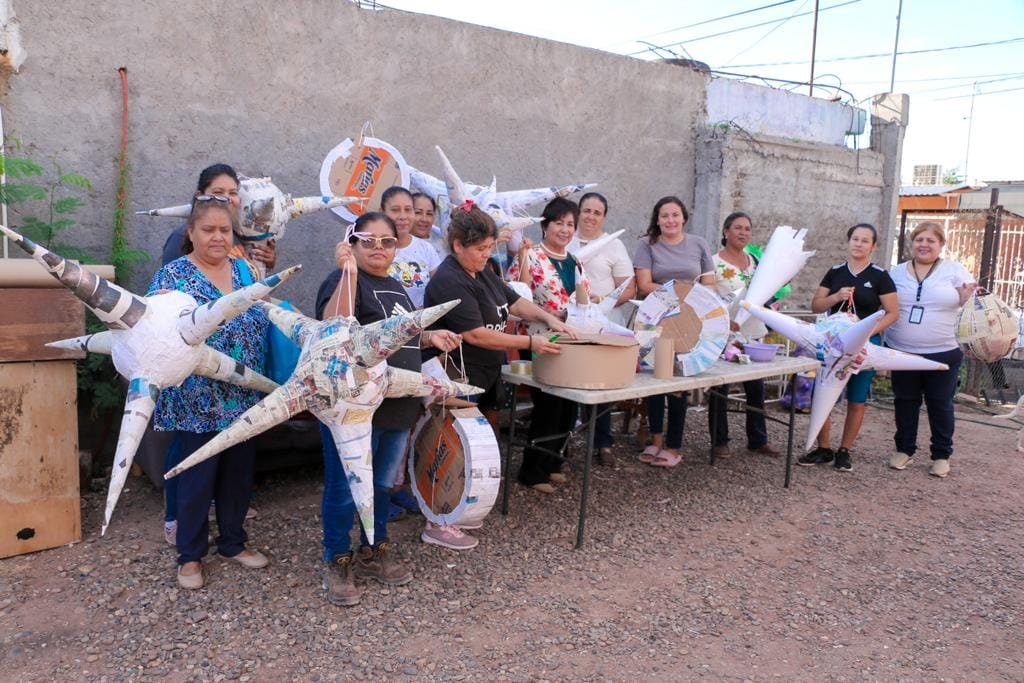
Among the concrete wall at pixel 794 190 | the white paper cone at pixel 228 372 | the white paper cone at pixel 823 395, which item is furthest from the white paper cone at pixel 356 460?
the concrete wall at pixel 794 190

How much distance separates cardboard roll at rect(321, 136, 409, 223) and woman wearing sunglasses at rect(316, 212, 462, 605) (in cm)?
128

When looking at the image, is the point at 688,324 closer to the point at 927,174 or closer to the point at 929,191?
the point at 929,191

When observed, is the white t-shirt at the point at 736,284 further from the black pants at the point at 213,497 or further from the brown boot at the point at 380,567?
the black pants at the point at 213,497

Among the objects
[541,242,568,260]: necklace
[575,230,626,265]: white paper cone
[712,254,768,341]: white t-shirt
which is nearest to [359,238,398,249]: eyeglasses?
[541,242,568,260]: necklace

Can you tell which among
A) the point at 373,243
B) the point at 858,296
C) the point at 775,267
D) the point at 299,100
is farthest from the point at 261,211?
the point at 858,296

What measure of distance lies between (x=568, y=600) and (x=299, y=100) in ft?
11.8

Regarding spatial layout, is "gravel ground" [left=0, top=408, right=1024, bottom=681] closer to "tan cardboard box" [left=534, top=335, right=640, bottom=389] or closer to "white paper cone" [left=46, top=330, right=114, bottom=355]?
"tan cardboard box" [left=534, top=335, right=640, bottom=389]

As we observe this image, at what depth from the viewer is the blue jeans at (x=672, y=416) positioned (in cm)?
506

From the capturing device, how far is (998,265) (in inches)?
381

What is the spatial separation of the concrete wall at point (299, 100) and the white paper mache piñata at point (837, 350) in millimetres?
2482

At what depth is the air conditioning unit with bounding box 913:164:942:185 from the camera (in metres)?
40.0

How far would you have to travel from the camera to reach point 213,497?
3271 mm

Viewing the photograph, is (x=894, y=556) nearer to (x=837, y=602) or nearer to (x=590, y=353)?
(x=837, y=602)

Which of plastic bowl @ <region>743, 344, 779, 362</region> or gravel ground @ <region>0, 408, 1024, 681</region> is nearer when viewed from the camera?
gravel ground @ <region>0, 408, 1024, 681</region>
